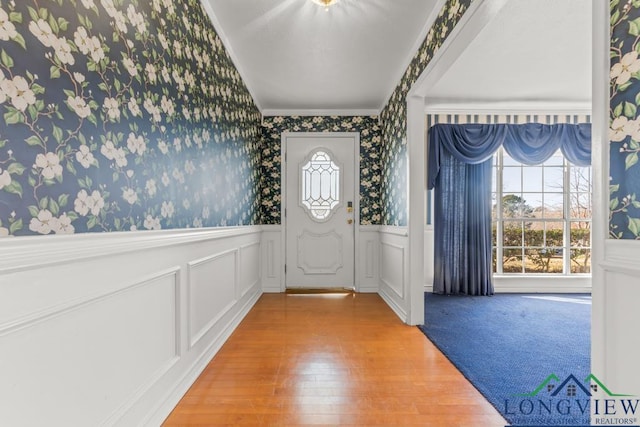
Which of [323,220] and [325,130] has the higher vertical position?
[325,130]

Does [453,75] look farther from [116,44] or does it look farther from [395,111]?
[116,44]

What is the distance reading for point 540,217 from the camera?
4488 millimetres

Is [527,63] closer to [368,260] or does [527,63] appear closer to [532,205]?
[532,205]

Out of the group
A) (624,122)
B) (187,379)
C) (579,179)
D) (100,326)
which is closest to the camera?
(624,122)

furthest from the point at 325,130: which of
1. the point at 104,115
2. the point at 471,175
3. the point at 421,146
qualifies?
the point at 104,115

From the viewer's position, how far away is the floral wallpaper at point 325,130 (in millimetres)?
4539

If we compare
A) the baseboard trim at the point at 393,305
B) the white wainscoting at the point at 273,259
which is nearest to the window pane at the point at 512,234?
the baseboard trim at the point at 393,305

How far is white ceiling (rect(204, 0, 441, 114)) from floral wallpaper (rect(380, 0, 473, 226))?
120 mm

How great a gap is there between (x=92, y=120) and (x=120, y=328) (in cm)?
78

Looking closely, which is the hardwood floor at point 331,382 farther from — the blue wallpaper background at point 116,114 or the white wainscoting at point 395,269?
the blue wallpaper background at point 116,114

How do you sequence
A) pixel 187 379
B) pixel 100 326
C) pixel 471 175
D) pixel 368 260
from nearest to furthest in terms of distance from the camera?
1. pixel 100 326
2. pixel 187 379
3. pixel 471 175
4. pixel 368 260

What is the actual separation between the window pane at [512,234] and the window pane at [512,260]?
0.09m

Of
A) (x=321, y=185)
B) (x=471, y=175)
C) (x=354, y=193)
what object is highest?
(x=471, y=175)

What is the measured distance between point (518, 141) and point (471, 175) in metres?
0.73
